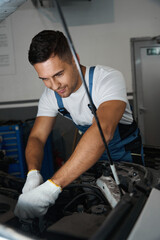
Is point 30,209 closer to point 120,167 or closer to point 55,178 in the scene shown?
point 55,178

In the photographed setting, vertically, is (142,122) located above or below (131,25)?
below

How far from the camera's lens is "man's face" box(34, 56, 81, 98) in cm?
112

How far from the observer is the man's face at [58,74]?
1.12 m

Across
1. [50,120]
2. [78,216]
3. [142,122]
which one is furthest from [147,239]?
[142,122]

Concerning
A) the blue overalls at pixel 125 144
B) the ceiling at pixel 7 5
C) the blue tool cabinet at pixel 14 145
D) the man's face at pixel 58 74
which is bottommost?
the blue tool cabinet at pixel 14 145

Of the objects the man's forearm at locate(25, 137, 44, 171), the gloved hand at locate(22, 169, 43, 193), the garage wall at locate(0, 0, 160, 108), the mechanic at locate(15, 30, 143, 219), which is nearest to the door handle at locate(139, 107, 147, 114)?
the garage wall at locate(0, 0, 160, 108)

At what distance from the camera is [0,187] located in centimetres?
115

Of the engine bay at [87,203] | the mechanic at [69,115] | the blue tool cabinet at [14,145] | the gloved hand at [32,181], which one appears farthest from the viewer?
the blue tool cabinet at [14,145]

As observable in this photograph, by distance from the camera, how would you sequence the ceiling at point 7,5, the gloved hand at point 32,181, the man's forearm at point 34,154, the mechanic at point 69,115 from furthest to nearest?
the man's forearm at point 34,154 < the gloved hand at point 32,181 < the mechanic at point 69,115 < the ceiling at point 7,5

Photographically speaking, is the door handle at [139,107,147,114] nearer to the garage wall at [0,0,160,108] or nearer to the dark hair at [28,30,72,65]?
the garage wall at [0,0,160,108]

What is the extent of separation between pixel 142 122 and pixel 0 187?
2.84 metres

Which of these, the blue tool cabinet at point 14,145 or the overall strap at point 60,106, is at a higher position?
the overall strap at point 60,106

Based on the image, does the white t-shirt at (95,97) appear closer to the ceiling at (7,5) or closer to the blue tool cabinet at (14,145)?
the ceiling at (7,5)

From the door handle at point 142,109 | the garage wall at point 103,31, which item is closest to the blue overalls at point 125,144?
the garage wall at point 103,31
